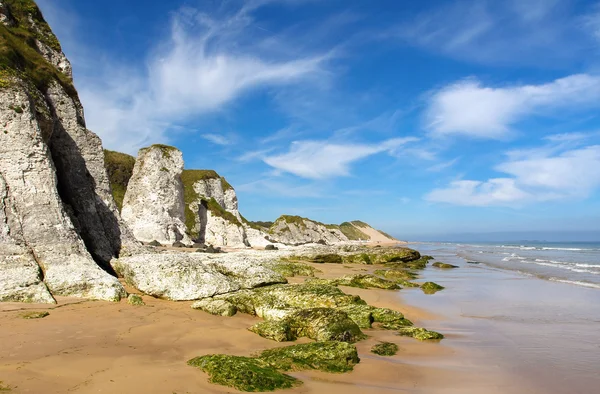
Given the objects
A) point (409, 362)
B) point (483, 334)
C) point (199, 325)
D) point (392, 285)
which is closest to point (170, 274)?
point (199, 325)

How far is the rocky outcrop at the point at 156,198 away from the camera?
4056 cm

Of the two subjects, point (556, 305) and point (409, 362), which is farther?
point (556, 305)

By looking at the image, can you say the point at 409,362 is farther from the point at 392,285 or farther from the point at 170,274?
the point at 392,285

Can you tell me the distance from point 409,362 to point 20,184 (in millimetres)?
13108

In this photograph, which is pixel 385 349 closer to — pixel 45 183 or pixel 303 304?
pixel 303 304

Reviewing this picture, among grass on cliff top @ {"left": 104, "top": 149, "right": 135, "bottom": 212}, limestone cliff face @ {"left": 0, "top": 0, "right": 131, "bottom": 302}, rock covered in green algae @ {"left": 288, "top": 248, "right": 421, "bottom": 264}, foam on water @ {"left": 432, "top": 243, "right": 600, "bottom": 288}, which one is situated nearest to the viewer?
limestone cliff face @ {"left": 0, "top": 0, "right": 131, "bottom": 302}

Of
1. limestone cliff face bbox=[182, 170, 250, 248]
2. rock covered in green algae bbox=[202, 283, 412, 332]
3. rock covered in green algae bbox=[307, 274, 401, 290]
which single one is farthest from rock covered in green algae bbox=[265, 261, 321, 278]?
limestone cliff face bbox=[182, 170, 250, 248]

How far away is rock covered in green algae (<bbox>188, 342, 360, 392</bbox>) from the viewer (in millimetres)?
5352

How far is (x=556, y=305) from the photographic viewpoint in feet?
45.3

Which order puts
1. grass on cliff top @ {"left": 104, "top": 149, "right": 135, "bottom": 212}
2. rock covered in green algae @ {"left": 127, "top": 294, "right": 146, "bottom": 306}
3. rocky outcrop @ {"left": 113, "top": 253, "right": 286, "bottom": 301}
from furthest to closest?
grass on cliff top @ {"left": 104, "top": 149, "right": 135, "bottom": 212}, rocky outcrop @ {"left": 113, "top": 253, "right": 286, "bottom": 301}, rock covered in green algae @ {"left": 127, "top": 294, "right": 146, "bottom": 306}

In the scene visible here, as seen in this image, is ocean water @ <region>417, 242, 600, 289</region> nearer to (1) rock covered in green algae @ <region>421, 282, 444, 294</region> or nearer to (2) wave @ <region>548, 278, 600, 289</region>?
(2) wave @ <region>548, 278, 600, 289</region>

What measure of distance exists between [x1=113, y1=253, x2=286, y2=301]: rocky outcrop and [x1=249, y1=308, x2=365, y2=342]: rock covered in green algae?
3.44m

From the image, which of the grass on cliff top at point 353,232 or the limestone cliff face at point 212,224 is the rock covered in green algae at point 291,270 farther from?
the grass on cliff top at point 353,232

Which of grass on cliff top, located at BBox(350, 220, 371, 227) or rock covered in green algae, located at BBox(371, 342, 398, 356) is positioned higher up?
grass on cliff top, located at BBox(350, 220, 371, 227)
